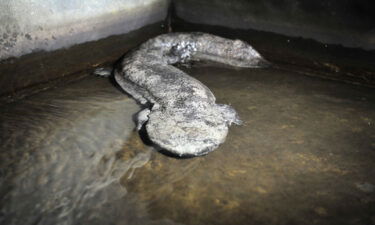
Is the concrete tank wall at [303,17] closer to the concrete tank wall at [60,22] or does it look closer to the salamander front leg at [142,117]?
the concrete tank wall at [60,22]

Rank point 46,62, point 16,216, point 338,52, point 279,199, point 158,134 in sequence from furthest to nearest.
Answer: point 338,52 → point 46,62 → point 158,134 → point 279,199 → point 16,216

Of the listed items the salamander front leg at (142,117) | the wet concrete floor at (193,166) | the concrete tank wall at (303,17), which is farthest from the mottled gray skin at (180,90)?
the concrete tank wall at (303,17)

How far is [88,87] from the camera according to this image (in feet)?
16.8

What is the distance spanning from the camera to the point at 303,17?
561 centimetres

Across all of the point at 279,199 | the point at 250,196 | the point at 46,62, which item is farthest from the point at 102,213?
the point at 46,62

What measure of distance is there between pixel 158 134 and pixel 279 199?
Answer: 143 centimetres

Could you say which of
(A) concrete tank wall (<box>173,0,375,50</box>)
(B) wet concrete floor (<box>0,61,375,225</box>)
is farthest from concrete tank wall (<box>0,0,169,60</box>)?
(A) concrete tank wall (<box>173,0,375,50</box>)

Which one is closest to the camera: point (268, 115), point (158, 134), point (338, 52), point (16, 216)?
point (16, 216)

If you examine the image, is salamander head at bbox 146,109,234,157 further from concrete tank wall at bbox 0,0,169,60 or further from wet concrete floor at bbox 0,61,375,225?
concrete tank wall at bbox 0,0,169,60

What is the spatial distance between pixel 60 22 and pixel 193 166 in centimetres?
321

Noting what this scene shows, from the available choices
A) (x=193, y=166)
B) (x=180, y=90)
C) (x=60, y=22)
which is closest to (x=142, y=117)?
(x=180, y=90)

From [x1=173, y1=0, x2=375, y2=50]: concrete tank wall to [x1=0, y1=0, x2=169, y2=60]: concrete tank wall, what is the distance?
60.8 inches

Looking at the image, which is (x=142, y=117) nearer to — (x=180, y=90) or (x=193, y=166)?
(x=180, y=90)

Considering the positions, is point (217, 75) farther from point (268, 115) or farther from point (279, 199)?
point (279, 199)
